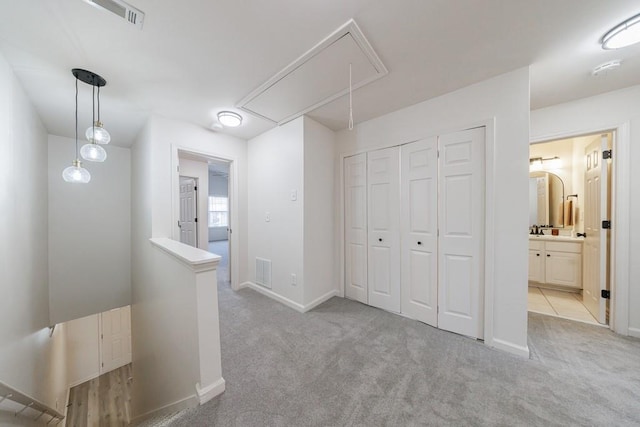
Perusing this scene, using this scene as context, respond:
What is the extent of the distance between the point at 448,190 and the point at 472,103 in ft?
2.72

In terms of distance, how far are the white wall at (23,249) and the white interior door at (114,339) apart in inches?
75.3

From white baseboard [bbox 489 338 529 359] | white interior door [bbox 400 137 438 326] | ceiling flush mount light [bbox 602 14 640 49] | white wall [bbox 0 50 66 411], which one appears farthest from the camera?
white interior door [bbox 400 137 438 326]

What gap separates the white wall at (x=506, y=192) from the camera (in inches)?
70.1

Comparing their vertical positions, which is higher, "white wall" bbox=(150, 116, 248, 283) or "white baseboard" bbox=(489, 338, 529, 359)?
"white wall" bbox=(150, 116, 248, 283)

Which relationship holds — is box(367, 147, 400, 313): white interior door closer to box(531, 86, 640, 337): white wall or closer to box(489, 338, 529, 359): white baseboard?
box(489, 338, 529, 359): white baseboard

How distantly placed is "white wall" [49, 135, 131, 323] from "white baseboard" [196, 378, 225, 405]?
12.0ft

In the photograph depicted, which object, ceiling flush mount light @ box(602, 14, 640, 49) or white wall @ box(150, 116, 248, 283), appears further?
white wall @ box(150, 116, 248, 283)

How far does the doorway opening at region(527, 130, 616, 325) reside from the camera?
7.40 feet

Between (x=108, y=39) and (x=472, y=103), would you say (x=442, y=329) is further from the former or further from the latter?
(x=108, y=39)

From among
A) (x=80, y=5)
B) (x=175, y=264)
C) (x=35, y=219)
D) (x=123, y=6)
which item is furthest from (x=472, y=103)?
(x=35, y=219)

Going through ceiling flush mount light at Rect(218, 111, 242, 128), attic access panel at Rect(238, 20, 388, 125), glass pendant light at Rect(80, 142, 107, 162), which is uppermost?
attic access panel at Rect(238, 20, 388, 125)

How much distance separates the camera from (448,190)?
2.15 m

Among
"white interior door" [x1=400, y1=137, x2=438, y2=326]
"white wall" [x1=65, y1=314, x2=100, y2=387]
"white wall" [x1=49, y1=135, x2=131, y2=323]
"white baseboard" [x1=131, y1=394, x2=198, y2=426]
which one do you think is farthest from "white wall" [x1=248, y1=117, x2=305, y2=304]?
"white wall" [x1=65, y1=314, x2=100, y2=387]

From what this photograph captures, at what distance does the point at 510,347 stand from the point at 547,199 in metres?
3.16
